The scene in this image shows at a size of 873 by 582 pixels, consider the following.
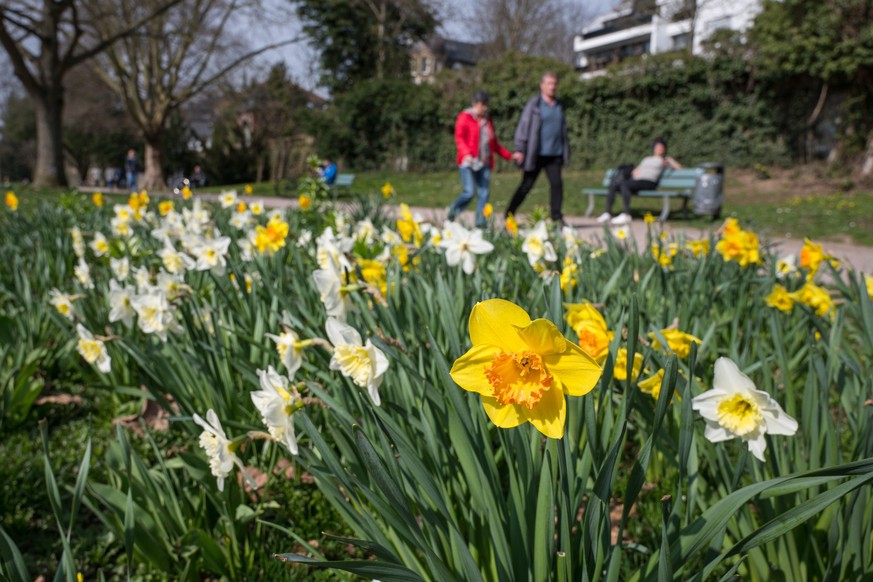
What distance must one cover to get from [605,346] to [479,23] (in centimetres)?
3028

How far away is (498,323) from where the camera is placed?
2.44 feet

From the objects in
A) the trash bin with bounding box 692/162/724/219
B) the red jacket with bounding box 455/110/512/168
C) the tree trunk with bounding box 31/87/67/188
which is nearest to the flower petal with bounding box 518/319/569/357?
the red jacket with bounding box 455/110/512/168

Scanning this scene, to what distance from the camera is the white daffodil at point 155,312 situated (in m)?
1.71

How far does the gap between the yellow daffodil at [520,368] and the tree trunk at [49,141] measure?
17538 mm

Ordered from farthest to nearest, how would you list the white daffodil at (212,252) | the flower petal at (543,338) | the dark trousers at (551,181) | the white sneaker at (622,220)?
1. the dark trousers at (551,181)
2. the white sneaker at (622,220)
3. the white daffodil at (212,252)
4. the flower petal at (543,338)

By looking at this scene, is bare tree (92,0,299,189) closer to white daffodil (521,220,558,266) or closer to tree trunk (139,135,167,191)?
tree trunk (139,135,167,191)

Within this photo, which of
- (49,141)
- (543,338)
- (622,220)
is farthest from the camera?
(49,141)

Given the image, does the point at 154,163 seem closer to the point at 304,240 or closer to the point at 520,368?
the point at 304,240

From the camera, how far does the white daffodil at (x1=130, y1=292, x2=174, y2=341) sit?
1.71 m

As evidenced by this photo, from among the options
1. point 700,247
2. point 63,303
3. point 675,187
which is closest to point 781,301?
point 700,247

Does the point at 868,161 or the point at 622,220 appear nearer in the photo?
the point at 622,220

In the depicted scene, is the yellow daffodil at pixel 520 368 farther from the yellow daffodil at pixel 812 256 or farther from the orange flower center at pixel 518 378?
the yellow daffodil at pixel 812 256

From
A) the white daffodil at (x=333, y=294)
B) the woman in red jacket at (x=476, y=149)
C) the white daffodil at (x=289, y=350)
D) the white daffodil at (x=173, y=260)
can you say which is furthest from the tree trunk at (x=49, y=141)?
the white daffodil at (x=289, y=350)

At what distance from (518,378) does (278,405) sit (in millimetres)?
526
